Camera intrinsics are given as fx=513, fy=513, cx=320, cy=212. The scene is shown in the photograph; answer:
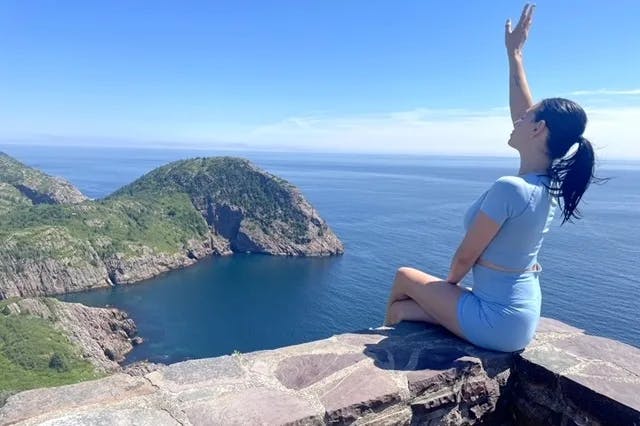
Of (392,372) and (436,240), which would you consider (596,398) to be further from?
(436,240)

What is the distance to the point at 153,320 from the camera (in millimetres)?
55812

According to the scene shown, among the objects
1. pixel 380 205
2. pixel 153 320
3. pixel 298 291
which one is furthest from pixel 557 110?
pixel 380 205

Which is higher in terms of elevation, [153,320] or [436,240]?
[436,240]

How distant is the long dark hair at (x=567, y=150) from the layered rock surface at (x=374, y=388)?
1.17 metres

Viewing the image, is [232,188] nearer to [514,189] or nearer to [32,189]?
[32,189]

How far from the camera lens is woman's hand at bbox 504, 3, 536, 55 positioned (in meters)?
4.11

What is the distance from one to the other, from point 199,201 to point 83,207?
2160 centimetres

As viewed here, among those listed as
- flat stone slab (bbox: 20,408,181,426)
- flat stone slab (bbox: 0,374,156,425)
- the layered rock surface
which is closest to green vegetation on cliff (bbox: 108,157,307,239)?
the layered rock surface

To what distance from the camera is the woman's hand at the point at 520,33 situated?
4.11m

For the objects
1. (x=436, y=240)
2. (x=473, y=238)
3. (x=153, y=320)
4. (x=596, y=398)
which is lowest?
(x=153, y=320)

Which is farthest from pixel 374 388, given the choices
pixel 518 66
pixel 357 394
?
pixel 518 66

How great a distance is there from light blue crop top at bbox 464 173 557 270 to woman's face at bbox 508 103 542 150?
25cm

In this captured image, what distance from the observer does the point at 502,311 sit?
3439 millimetres

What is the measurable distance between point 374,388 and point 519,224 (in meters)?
1.41
